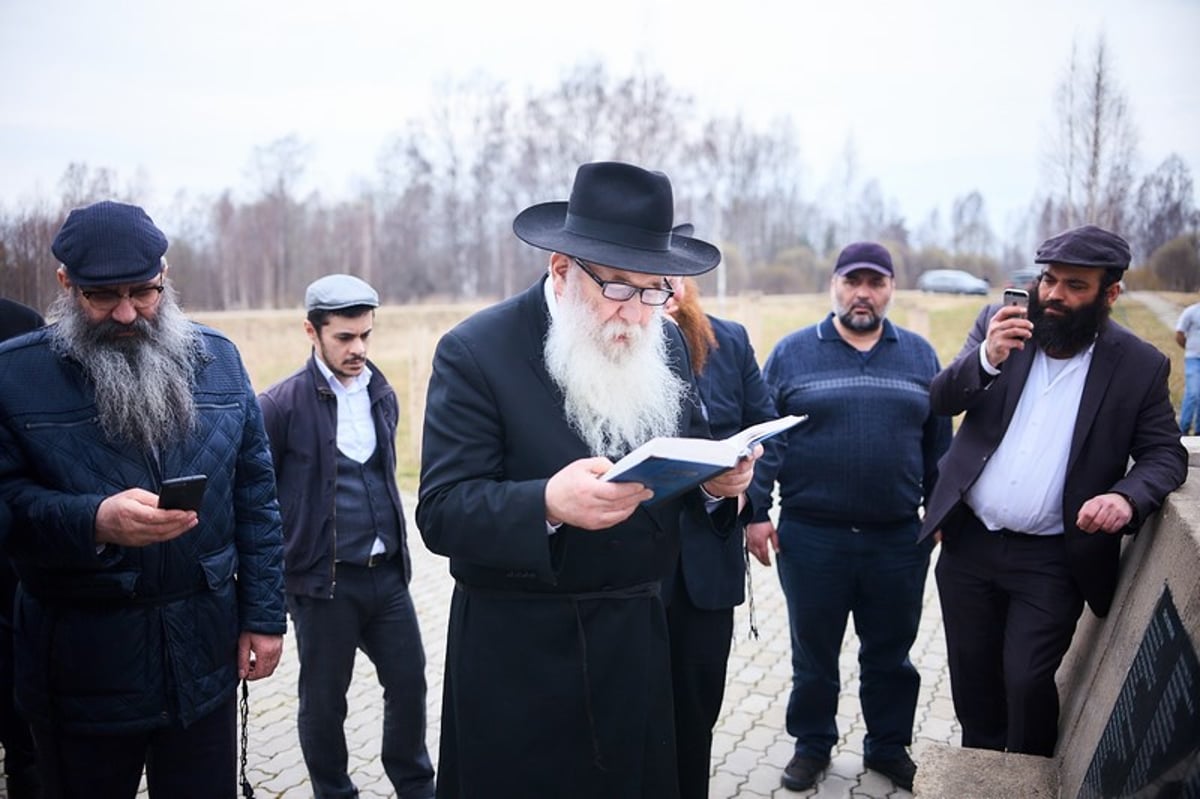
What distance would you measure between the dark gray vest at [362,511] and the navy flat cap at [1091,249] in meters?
3.06

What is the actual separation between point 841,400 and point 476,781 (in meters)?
2.57

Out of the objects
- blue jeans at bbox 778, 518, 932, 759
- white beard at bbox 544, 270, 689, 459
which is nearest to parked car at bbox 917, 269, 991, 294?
blue jeans at bbox 778, 518, 932, 759

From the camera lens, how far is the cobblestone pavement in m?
4.35

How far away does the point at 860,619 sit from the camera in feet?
14.2

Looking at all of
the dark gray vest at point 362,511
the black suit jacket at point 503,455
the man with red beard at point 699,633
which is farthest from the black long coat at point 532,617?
the dark gray vest at point 362,511

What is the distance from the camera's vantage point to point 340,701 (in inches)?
152

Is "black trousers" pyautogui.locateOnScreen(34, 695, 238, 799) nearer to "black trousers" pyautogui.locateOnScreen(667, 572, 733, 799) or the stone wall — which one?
"black trousers" pyautogui.locateOnScreen(667, 572, 733, 799)

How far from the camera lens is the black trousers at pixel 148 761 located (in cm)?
260

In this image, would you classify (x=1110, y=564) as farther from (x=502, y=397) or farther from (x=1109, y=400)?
(x=502, y=397)

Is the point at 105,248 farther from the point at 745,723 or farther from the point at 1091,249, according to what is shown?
the point at 745,723

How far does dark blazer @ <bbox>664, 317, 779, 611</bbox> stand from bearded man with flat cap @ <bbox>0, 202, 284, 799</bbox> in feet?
5.11

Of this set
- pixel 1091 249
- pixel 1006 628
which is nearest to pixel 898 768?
pixel 1006 628

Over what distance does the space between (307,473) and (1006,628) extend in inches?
121

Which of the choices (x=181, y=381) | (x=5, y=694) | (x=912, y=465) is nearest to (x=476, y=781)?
(x=181, y=381)
